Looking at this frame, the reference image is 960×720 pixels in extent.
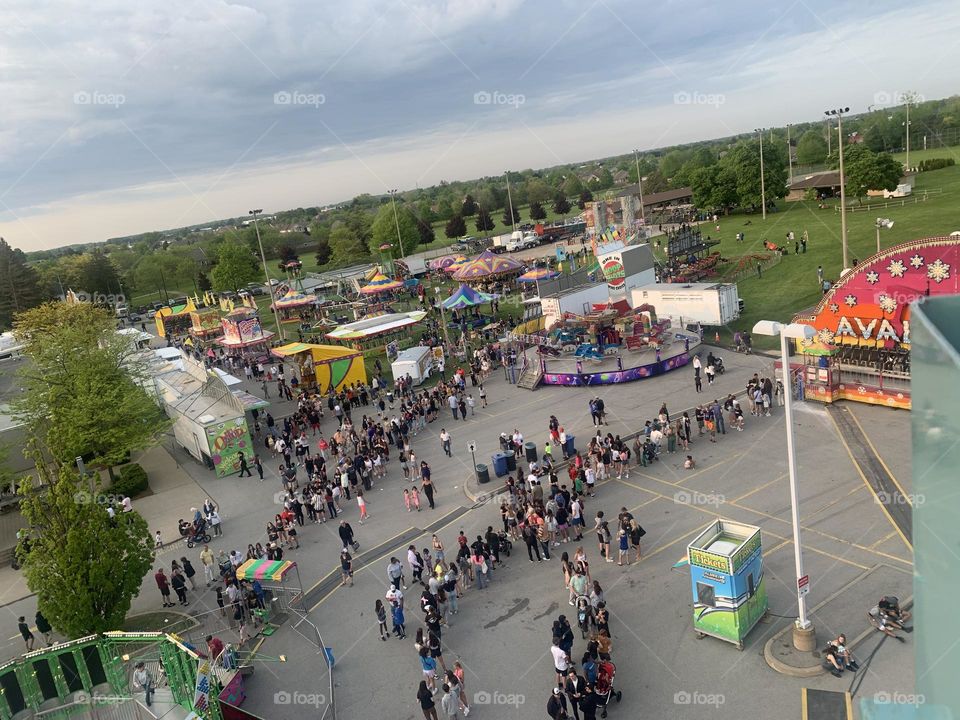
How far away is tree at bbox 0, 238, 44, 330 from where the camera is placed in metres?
80.8

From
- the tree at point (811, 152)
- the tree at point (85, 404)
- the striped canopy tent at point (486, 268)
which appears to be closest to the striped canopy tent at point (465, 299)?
the striped canopy tent at point (486, 268)

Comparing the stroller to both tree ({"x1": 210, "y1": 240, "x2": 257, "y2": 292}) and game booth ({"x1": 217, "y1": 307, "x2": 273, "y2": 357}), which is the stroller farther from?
tree ({"x1": 210, "y1": 240, "x2": 257, "y2": 292})

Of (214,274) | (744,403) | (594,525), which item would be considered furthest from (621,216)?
(594,525)

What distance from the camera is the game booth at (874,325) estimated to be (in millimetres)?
22688

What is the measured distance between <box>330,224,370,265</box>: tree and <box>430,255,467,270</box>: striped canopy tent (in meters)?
27.8

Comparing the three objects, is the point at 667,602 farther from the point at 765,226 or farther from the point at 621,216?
the point at 621,216

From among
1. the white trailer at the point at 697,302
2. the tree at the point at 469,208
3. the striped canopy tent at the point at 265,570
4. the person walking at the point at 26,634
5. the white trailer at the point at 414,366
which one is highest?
the tree at the point at 469,208

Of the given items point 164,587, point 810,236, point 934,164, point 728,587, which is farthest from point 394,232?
point 728,587

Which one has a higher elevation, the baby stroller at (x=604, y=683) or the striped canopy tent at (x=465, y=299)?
the striped canopy tent at (x=465, y=299)

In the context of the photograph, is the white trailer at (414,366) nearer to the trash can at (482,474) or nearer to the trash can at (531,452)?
the trash can at (531,452)

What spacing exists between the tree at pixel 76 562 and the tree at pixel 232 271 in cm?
6983

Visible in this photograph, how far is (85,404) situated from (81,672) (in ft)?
47.7

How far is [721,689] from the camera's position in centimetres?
1219

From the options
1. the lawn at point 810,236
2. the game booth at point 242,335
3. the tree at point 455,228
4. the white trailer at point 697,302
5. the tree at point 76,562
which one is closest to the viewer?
the tree at point 76,562
